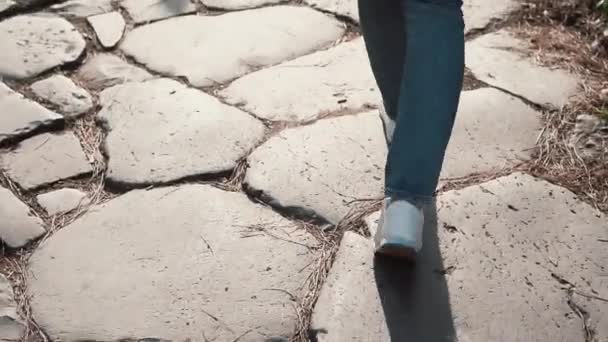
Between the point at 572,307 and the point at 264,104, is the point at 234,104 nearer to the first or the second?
the point at 264,104

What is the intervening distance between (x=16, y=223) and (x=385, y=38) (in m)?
0.96

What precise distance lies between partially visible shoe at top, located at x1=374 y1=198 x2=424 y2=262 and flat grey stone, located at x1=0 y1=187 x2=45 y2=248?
0.80 meters

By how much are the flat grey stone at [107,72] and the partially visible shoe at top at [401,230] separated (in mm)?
1047

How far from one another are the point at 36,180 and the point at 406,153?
3.18 feet

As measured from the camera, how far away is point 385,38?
1862 millimetres

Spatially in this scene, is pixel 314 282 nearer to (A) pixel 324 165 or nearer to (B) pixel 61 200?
(A) pixel 324 165

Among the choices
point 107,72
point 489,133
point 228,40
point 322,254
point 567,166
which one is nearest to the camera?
point 322,254

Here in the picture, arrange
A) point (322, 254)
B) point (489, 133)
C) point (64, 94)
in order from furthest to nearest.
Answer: point (64, 94) < point (489, 133) < point (322, 254)

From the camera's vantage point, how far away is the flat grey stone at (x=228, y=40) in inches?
101

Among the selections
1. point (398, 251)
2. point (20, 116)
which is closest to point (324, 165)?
point (398, 251)

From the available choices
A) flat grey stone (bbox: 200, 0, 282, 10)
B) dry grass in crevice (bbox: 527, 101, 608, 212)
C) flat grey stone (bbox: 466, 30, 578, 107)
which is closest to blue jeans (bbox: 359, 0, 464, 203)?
dry grass in crevice (bbox: 527, 101, 608, 212)

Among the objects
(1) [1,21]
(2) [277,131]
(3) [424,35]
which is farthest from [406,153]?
(1) [1,21]

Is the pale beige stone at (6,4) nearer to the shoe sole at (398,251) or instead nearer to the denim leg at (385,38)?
the denim leg at (385,38)

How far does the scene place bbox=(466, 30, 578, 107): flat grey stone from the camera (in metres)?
2.44
